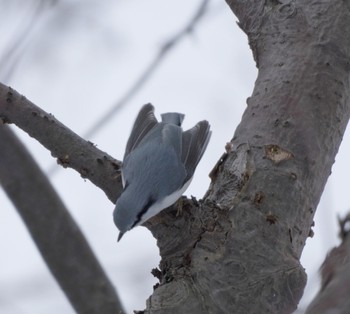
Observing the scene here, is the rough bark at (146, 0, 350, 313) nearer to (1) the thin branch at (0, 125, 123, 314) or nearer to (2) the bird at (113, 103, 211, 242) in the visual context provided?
(1) the thin branch at (0, 125, 123, 314)

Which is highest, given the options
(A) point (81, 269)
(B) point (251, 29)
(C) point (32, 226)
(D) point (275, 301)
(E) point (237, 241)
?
(B) point (251, 29)

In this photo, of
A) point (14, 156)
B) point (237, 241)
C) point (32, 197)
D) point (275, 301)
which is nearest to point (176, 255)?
point (237, 241)

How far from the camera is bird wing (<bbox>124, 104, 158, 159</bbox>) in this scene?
2.39m

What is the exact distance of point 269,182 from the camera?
1.45 meters

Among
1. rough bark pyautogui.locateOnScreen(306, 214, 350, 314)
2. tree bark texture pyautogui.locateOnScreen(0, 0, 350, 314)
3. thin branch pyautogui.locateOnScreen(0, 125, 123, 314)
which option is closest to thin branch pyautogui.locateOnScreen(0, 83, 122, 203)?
tree bark texture pyautogui.locateOnScreen(0, 0, 350, 314)

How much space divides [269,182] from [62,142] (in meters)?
0.48

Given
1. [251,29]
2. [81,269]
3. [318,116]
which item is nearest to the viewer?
[318,116]

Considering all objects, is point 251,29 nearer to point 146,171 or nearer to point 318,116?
point 318,116

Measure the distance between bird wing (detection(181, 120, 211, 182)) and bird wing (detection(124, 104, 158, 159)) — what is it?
15 cm

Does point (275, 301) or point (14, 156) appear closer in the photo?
point (275, 301)

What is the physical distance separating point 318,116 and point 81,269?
0.73 metres

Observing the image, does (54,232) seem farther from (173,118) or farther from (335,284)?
(335,284)

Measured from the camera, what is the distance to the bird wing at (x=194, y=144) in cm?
232

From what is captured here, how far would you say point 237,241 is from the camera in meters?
1.37
